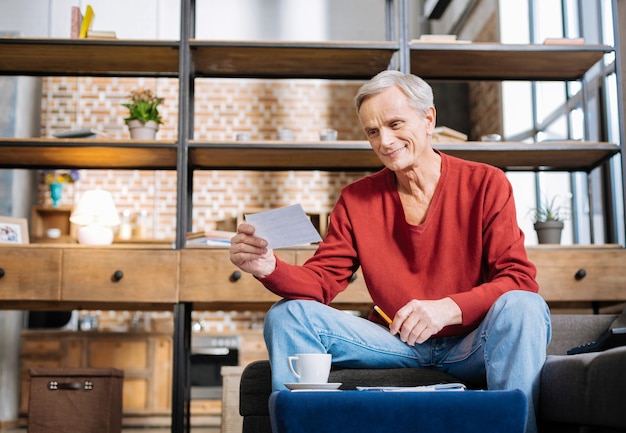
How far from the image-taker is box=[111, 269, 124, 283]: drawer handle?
11.2 ft

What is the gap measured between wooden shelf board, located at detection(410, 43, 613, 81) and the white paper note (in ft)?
6.80

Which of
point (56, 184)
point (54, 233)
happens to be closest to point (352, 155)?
point (54, 233)

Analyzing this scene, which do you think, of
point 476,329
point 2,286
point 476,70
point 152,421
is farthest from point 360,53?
point 152,421

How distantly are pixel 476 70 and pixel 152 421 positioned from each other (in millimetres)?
3731

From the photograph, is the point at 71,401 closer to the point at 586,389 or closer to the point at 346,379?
the point at 346,379

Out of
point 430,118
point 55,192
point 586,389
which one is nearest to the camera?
point 586,389

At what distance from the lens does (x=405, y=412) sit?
140cm

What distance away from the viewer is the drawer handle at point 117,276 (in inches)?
134

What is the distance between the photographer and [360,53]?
12.5 feet

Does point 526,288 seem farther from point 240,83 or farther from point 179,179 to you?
point 240,83

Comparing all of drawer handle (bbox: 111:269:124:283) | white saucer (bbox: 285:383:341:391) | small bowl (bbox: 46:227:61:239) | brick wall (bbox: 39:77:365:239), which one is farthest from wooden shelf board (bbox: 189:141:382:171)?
brick wall (bbox: 39:77:365:239)

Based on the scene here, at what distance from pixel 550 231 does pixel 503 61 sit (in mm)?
858

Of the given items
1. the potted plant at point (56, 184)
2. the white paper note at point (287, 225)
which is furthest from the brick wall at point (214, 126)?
the white paper note at point (287, 225)

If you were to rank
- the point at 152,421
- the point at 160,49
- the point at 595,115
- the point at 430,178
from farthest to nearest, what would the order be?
the point at 152,421 → the point at 595,115 → the point at 160,49 → the point at 430,178
